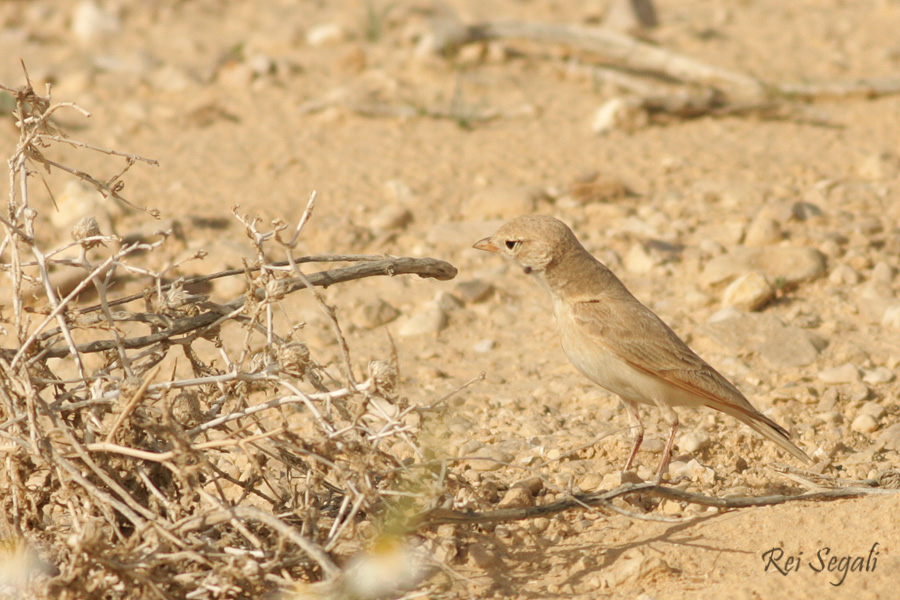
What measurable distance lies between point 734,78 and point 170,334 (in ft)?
20.6

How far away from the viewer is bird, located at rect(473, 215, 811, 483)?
4.56 metres

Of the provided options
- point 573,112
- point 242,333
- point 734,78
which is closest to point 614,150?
point 573,112

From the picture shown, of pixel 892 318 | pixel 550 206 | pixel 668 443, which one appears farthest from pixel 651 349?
pixel 550 206

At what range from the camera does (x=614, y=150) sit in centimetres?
782

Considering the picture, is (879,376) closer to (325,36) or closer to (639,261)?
(639,261)

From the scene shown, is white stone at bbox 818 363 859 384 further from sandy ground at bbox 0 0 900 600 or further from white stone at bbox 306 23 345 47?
white stone at bbox 306 23 345 47

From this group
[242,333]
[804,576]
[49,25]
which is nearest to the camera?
[804,576]

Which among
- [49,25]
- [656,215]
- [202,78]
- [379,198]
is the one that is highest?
[49,25]

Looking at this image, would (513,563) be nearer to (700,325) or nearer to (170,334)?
(170,334)

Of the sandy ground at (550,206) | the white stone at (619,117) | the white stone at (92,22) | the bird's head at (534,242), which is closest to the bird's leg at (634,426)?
the sandy ground at (550,206)

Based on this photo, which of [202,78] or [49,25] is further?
[49,25]

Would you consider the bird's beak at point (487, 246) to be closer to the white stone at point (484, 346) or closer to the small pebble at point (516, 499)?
the white stone at point (484, 346)

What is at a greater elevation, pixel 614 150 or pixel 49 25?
pixel 49 25

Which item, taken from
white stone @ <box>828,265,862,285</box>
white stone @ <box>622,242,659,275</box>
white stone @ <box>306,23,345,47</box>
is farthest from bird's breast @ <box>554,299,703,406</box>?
white stone @ <box>306,23,345,47</box>
